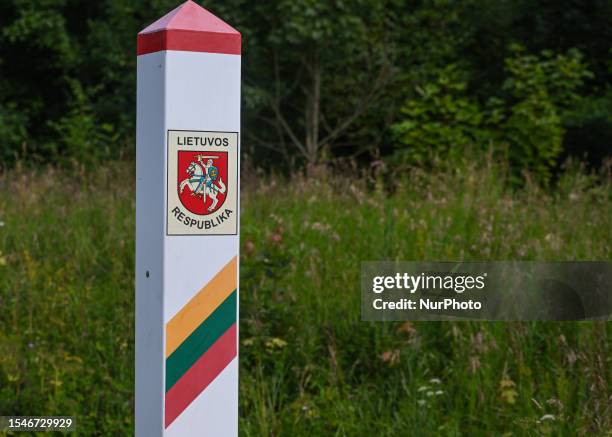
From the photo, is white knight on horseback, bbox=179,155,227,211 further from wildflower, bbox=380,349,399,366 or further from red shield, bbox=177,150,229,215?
wildflower, bbox=380,349,399,366

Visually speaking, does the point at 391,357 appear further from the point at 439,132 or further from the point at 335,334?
the point at 439,132

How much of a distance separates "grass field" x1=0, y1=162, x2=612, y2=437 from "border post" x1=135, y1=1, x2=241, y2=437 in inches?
57.5

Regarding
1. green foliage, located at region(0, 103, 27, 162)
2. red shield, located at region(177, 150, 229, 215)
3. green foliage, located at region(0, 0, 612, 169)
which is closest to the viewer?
red shield, located at region(177, 150, 229, 215)

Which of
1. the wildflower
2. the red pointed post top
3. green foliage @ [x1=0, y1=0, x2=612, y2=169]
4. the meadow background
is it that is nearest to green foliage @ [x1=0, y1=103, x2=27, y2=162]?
green foliage @ [x1=0, y1=0, x2=612, y2=169]

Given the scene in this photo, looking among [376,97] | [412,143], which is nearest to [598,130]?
[412,143]

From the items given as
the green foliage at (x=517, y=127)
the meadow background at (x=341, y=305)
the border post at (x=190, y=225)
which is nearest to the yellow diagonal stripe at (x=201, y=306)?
the border post at (x=190, y=225)

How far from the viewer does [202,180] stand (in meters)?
2.32

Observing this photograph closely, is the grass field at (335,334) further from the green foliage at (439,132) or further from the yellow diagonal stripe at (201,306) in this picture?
the green foliage at (439,132)

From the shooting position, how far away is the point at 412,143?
10664 millimetres

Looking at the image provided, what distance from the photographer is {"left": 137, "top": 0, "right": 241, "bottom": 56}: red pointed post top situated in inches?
90.7

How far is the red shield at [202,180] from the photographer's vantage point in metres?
2.29

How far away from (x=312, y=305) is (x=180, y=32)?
8.51ft

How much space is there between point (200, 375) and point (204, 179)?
0.53 m

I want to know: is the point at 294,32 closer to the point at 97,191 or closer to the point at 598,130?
the point at 598,130
